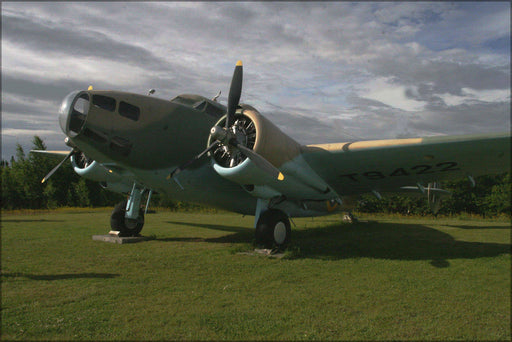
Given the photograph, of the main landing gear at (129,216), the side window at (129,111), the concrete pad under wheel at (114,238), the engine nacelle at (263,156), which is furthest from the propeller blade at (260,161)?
the concrete pad under wheel at (114,238)

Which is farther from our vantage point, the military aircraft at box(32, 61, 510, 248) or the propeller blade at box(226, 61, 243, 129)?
the propeller blade at box(226, 61, 243, 129)

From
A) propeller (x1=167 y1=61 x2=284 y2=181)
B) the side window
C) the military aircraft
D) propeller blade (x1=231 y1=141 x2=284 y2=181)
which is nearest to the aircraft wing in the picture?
the military aircraft

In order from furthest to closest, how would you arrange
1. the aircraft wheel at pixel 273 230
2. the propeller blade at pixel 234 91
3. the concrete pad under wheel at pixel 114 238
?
1. the concrete pad under wheel at pixel 114 238
2. the aircraft wheel at pixel 273 230
3. the propeller blade at pixel 234 91

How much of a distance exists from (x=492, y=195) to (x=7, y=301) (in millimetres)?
6547

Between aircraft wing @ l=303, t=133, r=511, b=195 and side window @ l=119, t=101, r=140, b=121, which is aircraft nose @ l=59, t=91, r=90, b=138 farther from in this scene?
aircraft wing @ l=303, t=133, r=511, b=195

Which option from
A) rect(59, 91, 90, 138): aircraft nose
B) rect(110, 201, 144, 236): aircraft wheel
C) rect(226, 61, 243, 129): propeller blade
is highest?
rect(226, 61, 243, 129): propeller blade

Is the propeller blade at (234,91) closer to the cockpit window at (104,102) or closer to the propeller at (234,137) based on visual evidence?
the propeller at (234,137)

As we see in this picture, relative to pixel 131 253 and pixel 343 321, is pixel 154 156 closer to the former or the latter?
pixel 131 253

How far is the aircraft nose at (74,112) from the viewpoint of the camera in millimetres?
6109

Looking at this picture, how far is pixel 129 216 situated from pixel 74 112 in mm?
3509

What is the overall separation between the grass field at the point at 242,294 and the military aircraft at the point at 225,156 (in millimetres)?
1806

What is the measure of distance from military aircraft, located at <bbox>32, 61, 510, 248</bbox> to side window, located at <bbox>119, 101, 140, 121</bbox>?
0.08ft

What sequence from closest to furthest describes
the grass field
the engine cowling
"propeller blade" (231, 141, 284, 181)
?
the grass field < "propeller blade" (231, 141, 284, 181) < the engine cowling

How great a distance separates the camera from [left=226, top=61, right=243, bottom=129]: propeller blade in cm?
783
